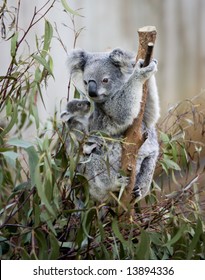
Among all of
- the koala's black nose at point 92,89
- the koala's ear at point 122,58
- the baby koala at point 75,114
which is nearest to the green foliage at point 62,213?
the baby koala at point 75,114

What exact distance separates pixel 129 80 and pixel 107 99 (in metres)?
0.18

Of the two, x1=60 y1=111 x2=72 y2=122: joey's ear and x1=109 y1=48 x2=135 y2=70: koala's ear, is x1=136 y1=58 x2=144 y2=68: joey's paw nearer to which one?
x1=109 y1=48 x2=135 y2=70: koala's ear

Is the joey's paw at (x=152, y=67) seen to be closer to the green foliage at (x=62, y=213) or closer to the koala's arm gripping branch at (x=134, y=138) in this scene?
the koala's arm gripping branch at (x=134, y=138)

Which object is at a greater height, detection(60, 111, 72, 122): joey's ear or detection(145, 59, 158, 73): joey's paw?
detection(145, 59, 158, 73): joey's paw

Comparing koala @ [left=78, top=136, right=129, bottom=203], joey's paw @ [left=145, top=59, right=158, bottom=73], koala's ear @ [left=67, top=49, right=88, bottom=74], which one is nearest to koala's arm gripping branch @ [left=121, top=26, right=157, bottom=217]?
joey's paw @ [left=145, top=59, right=158, bottom=73]

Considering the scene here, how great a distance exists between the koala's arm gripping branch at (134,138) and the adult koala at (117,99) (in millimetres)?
88

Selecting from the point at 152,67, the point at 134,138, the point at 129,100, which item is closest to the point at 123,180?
the point at 134,138

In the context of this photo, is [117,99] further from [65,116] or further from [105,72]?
[65,116]

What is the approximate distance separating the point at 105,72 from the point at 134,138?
14.0 inches

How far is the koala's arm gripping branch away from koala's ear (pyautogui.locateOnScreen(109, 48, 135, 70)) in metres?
0.20

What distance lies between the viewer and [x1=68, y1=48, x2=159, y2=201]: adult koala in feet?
7.18

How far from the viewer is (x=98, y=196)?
7.42ft

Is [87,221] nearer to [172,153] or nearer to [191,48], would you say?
[172,153]
